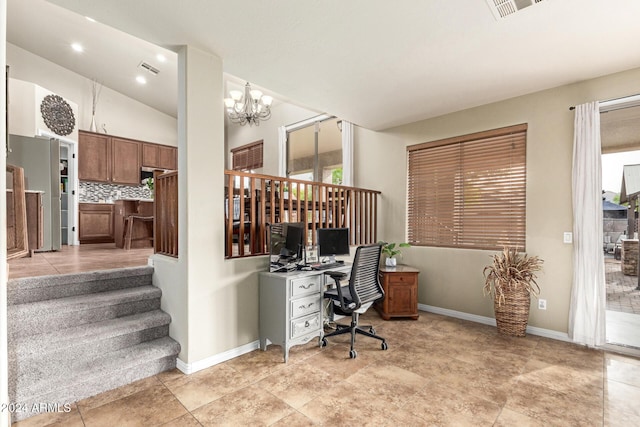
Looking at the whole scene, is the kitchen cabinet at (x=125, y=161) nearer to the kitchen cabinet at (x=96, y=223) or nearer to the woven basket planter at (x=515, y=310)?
the kitchen cabinet at (x=96, y=223)

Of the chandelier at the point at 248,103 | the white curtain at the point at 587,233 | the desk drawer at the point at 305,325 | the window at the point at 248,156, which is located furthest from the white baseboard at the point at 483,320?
the window at the point at 248,156

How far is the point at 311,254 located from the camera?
3697 mm

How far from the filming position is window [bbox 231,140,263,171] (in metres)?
7.07

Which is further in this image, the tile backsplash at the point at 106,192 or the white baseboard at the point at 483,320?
the tile backsplash at the point at 106,192

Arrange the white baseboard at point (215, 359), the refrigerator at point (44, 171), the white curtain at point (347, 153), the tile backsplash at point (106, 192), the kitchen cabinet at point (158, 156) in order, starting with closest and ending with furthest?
1. the white baseboard at point (215, 359)
2. the refrigerator at point (44, 171)
3. the white curtain at point (347, 153)
4. the tile backsplash at point (106, 192)
5. the kitchen cabinet at point (158, 156)

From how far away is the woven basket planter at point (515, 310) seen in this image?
3.36 metres

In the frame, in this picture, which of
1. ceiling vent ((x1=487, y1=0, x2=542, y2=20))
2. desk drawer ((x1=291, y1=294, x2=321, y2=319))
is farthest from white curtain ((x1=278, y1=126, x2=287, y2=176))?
ceiling vent ((x1=487, y1=0, x2=542, y2=20))

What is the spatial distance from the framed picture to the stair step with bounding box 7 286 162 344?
1.62 meters

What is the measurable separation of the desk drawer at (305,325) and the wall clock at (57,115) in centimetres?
593

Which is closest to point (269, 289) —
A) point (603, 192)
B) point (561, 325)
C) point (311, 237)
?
point (311, 237)

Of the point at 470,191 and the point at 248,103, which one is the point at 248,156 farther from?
the point at 470,191

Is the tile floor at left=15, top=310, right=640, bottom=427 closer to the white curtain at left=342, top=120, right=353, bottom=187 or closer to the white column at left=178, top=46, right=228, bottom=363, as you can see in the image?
the white column at left=178, top=46, right=228, bottom=363

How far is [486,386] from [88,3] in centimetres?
417

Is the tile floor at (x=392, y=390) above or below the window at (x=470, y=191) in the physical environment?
below
